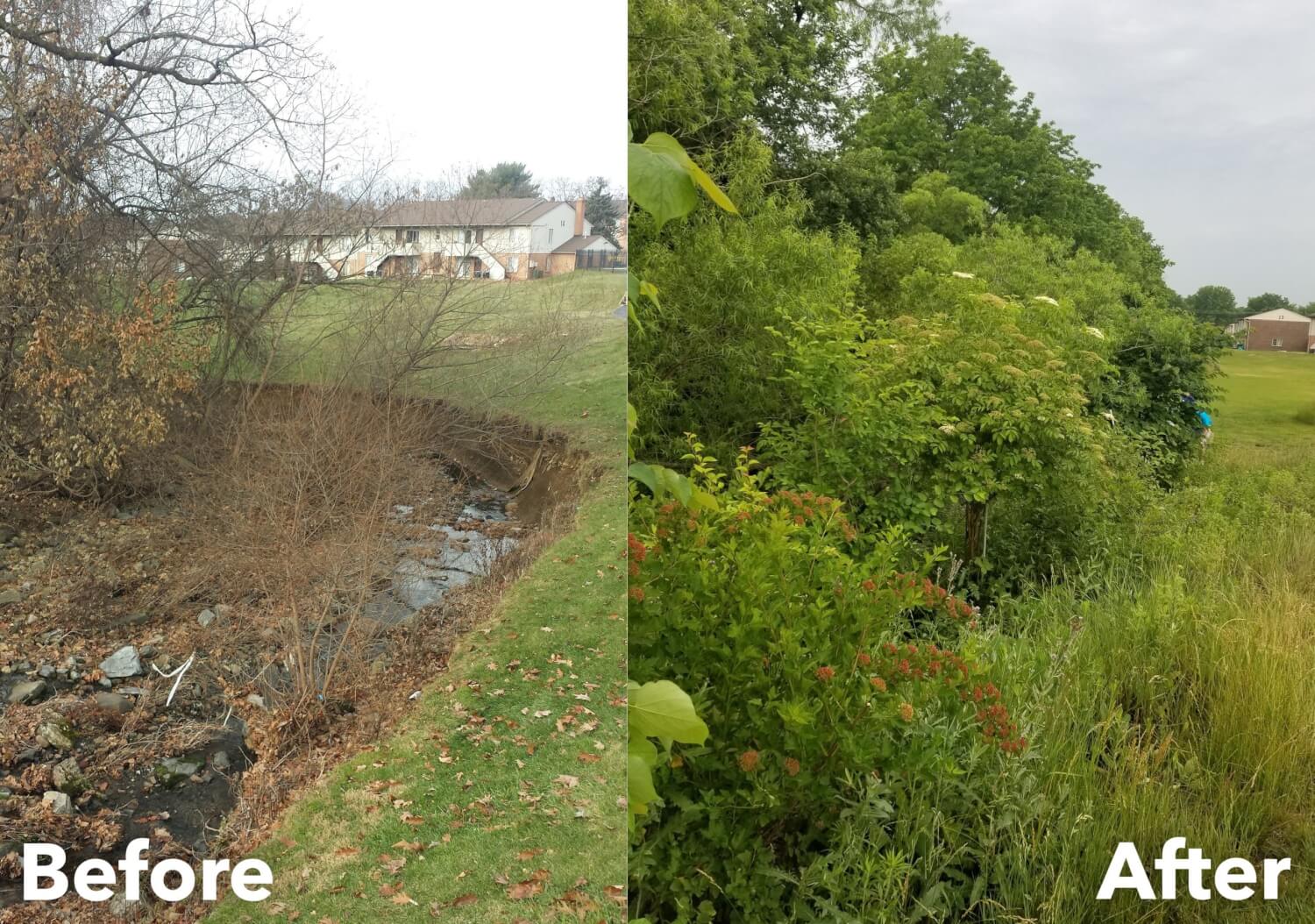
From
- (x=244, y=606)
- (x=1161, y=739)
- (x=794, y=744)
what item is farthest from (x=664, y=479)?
(x=1161, y=739)

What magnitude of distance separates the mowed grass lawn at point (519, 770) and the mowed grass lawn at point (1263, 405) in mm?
6248

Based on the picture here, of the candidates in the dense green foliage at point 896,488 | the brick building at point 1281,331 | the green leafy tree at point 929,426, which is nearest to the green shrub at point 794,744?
the dense green foliage at point 896,488

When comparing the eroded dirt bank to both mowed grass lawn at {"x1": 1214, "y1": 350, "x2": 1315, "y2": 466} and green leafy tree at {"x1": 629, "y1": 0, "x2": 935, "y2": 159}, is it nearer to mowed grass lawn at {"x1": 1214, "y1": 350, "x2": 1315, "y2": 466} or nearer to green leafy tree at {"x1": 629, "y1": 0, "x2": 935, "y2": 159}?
green leafy tree at {"x1": 629, "y1": 0, "x2": 935, "y2": 159}

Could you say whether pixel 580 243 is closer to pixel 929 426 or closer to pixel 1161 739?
pixel 1161 739

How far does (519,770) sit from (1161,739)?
75.8 inches

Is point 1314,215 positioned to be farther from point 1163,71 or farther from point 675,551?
point 675,551

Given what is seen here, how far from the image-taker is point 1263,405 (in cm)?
701

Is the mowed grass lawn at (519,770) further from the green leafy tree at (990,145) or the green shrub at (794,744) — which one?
the green leafy tree at (990,145)

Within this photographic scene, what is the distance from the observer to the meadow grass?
7.27 ft

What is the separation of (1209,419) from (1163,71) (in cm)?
265

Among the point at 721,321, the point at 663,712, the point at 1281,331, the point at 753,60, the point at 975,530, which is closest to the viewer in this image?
the point at 663,712

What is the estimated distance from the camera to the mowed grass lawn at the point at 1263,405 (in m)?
6.59

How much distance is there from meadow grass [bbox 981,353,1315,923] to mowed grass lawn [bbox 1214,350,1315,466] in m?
2.41

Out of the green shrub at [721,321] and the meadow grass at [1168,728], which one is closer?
the meadow grass at [1168,728]
